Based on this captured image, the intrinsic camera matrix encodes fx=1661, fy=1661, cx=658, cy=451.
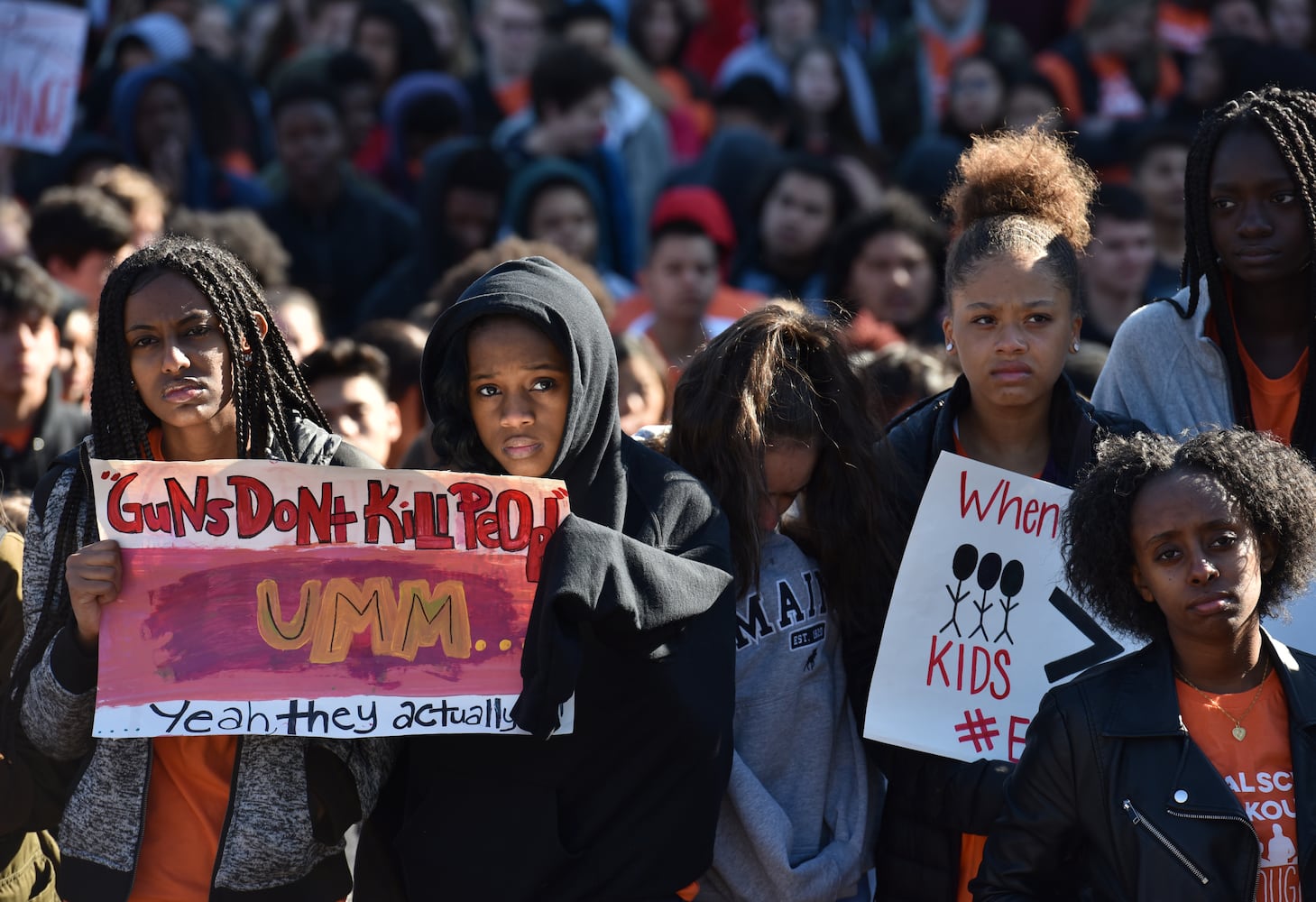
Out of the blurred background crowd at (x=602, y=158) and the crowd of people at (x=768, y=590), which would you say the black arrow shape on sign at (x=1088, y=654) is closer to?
the crowd of people at (x=768, y=590)

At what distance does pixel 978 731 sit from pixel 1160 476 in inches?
29.4

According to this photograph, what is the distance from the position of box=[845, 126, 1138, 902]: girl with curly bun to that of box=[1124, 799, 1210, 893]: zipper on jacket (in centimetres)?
46

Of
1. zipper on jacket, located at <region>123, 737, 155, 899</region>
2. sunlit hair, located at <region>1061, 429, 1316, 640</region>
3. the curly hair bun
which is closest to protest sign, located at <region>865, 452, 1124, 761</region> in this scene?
sunlit hair, located at <region>1061, 429, 1316, 640</region>

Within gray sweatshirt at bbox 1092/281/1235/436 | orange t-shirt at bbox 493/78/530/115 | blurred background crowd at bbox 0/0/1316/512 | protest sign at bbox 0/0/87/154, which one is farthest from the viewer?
orange t-shirt at bbox 493/78/530/115

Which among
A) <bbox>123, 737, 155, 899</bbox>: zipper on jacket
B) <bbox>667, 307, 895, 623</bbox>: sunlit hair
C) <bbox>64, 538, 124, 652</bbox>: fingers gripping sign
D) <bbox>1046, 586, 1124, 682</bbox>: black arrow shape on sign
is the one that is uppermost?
<bbox>667, 307, 895, 623</bbox>: sunlit hair

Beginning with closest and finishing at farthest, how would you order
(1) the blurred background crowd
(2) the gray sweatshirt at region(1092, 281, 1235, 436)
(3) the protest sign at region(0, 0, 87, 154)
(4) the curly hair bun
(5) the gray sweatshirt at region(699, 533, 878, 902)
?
(5) the gray sweatshirt at region(699, 533, 878, 902), (2) the gray sweatshirt at region(1092, 281, 1235, 436), (4) the curly hair bun, (1) the blurred background crowd, (3) the protest sign at region(0, 0, 87, 154)

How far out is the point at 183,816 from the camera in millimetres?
3506

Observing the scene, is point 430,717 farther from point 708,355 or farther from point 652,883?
point 708,355

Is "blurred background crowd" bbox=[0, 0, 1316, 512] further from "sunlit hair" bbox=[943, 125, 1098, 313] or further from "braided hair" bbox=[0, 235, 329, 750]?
"braided hair" bbox=[0, 235, 329, 750]

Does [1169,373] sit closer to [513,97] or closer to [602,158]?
[602,158]

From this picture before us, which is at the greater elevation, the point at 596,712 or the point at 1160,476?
the point at 1160,476

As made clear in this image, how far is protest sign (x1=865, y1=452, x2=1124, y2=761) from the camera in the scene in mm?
3719

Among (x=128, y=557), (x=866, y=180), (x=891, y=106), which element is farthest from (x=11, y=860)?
(x=891, y=106)

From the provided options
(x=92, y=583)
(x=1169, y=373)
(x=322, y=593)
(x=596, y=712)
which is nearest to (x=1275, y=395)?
(x=1169, y=373)
